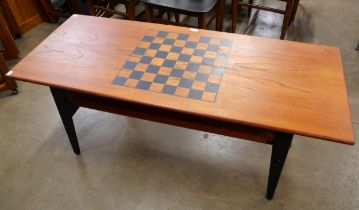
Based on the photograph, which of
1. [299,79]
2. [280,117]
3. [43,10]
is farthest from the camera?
[43,10]

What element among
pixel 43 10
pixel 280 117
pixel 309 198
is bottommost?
pixel 309 198

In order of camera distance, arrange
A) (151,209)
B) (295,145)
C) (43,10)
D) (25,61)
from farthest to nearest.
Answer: (43,10) < (295,145) < (151,209) < (25,61)

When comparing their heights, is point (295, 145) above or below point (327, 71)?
below

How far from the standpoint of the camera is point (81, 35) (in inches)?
62.4

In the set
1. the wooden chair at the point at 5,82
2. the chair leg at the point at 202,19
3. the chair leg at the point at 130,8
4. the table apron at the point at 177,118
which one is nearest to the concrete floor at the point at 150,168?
the wooden chair at the point at 5,82

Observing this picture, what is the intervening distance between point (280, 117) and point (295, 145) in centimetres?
85

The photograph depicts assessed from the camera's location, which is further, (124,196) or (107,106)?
(124,196)

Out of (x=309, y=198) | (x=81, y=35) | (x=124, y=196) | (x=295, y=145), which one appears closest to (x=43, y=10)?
(x=81, y=35)

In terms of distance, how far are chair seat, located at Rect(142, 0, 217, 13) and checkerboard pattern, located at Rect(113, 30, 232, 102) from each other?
0.58m

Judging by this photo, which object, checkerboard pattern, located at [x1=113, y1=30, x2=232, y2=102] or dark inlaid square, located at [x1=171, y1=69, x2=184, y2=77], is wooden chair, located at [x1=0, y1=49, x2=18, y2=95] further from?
dark inlaid square, located at [x1=171, y1=69, x2=184, y2=77]

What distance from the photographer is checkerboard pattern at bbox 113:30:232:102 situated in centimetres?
124

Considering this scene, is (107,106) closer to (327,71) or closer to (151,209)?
(151,209)

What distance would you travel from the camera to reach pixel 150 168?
5.69 ft

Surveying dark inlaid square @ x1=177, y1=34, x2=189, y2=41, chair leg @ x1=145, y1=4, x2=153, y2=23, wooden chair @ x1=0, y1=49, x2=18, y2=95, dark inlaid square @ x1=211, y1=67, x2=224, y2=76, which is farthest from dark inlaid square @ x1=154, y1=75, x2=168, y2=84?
wooden chair @ x1=0, y1=49, x2=18, y2=95
